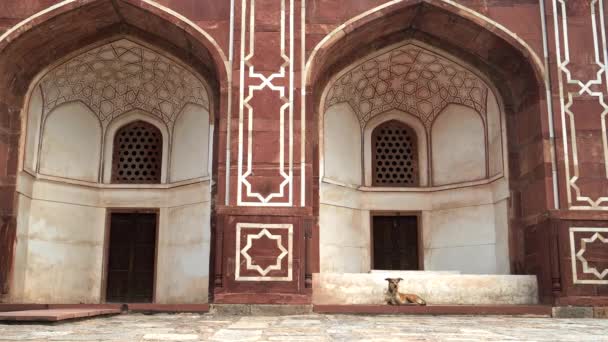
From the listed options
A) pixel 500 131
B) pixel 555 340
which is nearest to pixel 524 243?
pixel 500 131

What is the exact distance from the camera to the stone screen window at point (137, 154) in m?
11.4

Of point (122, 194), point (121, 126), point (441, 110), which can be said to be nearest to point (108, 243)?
point (122, 194)

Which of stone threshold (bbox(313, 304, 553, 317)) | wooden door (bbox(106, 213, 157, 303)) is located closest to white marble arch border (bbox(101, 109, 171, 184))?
wooden door (bbox(106, 213, 157, 303))

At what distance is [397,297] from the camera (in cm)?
838

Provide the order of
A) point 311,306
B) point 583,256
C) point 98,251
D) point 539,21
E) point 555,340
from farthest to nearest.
A: point 98,251
point 539,21
point 583,256
point 311,306
point 555,340

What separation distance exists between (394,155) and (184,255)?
13.4ft

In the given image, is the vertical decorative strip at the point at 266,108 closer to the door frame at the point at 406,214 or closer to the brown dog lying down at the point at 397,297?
the brown dog lying down at the point at 397,297

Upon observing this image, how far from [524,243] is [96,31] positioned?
23.3 ft

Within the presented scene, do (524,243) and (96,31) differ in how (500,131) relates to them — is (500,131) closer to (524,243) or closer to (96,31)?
(524,243)

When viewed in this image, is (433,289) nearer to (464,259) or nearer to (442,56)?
(464,259)

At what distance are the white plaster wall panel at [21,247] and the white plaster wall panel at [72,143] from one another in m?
0.77

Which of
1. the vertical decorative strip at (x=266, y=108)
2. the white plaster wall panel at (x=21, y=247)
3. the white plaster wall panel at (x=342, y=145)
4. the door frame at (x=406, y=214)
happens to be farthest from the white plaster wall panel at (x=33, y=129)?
the door frame at (x=406, y=214)

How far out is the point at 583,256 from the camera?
343 inches

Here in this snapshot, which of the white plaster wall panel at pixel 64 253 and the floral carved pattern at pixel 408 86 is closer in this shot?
the white plaster wall panel at pixel 64 253
